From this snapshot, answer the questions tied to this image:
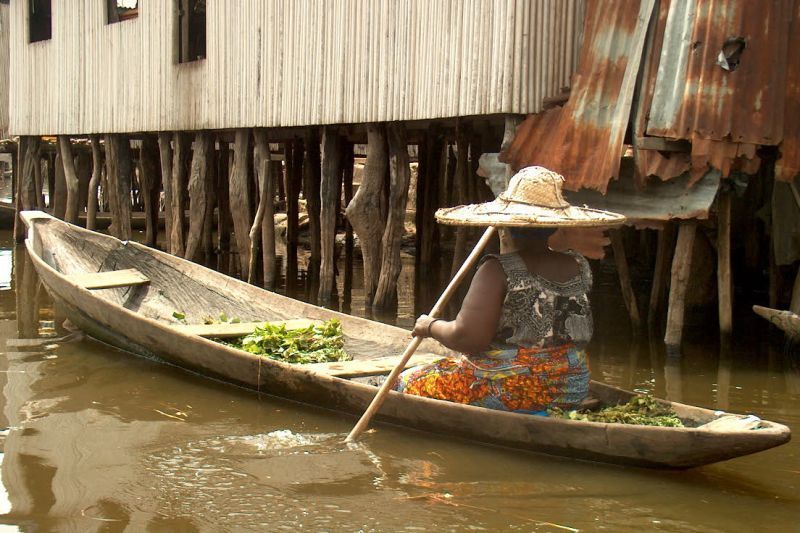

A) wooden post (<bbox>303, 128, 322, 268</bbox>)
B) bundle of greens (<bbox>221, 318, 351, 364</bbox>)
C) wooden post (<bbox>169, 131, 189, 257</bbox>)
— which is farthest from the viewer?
wooden post (<bbox>303, 128, 322, 268</bbox>)

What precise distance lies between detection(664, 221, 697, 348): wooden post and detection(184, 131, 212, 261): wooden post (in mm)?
6778

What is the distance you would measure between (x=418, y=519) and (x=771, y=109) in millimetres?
4951

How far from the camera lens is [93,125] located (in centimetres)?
1441

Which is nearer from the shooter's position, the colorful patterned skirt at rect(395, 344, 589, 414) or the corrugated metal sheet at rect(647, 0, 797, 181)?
the colorful patterned skirt at rect(395, 344, 589, 414)

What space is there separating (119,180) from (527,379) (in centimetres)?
1085

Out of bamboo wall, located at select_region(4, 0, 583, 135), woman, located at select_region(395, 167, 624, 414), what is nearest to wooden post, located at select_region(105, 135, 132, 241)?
bamboo wall, located at select_region(4, 0, 583, 135)

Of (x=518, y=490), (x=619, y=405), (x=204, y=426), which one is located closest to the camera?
(x=518, y=490)

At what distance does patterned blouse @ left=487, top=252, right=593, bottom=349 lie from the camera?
4.83 meters

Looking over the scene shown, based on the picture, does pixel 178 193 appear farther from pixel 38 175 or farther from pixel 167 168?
pixel 38 175

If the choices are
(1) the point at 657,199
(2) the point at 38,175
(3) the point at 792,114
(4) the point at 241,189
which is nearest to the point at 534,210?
(1) the point at 657,199

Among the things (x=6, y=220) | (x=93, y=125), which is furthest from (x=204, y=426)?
(x=6, y=220)

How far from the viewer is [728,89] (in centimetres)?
748

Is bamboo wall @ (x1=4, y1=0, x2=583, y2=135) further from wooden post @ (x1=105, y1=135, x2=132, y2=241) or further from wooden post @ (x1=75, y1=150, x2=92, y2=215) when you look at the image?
wooden post @ (x1=75, y1=150, x2=92, y2=215)

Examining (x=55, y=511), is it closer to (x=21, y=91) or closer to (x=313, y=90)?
(x=313, y=90)
